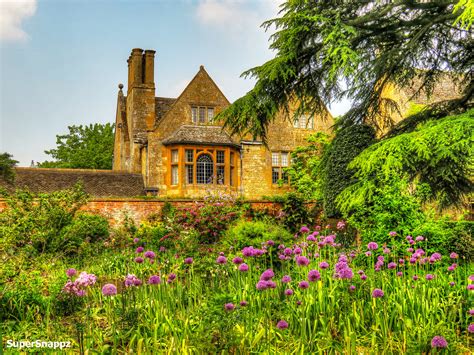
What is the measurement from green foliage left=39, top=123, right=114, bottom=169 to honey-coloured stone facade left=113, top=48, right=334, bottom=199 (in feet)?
49.6

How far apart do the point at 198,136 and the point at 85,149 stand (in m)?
24.2

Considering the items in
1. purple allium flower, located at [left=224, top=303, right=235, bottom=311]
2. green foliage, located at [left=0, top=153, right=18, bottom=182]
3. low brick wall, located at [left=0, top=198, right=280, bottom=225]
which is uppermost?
green foliage, located at [left=0, top=153, right=18, bottom=182]

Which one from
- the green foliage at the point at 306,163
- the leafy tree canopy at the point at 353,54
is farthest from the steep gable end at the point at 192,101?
the leafy tree canopy at the point at 353,54

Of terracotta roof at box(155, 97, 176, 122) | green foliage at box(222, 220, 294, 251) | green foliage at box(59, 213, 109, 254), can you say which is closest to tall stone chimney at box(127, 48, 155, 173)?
terracotta roof at box(155, 97, 176, 122)

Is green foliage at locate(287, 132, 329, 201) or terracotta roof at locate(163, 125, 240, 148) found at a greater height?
terracotta roof at locate(163, 125, 240, 148)

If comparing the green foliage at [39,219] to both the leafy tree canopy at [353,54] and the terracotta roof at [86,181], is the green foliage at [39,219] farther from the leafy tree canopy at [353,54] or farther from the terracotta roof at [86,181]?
the terracotta roof at [86,181]

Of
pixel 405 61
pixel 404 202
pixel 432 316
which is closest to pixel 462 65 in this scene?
pixel 405 61

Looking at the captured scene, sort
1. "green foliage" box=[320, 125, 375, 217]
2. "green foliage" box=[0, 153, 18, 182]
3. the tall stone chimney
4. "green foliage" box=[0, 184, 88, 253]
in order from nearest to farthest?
"green foliage" box=[0, 153, 18, 182], "green foliage" box=[0, 184, 88, 253], "green foliage" box=[320, 125, 375, 217], the tall stone chimney

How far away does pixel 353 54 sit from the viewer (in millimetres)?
8992

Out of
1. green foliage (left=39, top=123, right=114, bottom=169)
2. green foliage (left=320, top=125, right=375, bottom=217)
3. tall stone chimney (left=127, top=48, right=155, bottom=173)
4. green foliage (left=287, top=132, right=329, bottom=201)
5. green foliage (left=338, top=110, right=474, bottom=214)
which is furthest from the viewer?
green foliage (left=39, top=123, right=114, bottom=169)

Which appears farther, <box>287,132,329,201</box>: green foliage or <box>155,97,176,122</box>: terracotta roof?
<box>155,97,176,122</box>: terracotta roof

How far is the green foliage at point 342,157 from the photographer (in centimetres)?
1145

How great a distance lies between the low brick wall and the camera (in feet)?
48.6

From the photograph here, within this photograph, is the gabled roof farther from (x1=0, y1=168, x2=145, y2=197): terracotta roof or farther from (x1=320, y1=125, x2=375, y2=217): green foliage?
(x1=320, y1=125, x2=375, y2=217): green foliage
